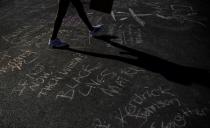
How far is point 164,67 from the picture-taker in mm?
5145

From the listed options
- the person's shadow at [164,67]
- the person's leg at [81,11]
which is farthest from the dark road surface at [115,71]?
the person's leg at [81,11]

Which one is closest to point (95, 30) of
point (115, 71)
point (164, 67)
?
point (115, 71)

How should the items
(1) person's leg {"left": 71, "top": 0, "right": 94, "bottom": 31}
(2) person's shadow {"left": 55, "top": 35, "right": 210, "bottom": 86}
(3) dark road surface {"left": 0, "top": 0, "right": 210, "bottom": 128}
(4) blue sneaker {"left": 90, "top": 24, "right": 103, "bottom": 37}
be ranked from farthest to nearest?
(4) blue sneaker {"left": 90, "top": 24, "right": 103, "bottom": 37}
(1) person's leg {"left": 71, "top": 0, "right": 94, "bottom": 31}
(2) person's shadow {"left": 55, "top": 35, "right": 210, "bottom": 86}
(3) dark road surface {"left": 0, "top": 0, "right": 210, "bottom": 128}

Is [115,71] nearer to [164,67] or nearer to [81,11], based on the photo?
[164,67]

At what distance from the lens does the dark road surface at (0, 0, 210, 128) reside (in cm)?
429

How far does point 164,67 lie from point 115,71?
77cm

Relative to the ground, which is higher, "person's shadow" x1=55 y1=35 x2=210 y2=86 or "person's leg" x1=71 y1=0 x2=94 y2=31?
"person's leg" x1=71 y1=0 x2=94 y2=31

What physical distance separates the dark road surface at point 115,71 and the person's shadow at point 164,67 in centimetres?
1

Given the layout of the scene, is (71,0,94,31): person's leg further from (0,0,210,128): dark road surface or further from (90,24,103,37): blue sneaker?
(0,0,210,128): dark road surface

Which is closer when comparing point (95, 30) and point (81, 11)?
point (81, 11)

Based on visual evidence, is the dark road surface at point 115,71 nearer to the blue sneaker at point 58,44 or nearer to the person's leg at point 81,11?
the blue sneaker at point 58,44

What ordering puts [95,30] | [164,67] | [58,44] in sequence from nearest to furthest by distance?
[164,67], [58,44], [95,30]

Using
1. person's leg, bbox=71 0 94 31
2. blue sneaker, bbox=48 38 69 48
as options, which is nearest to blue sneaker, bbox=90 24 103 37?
person's leg, bbox=71 0 94 31

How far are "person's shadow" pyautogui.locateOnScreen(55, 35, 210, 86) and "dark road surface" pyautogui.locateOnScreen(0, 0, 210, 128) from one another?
15 mm
